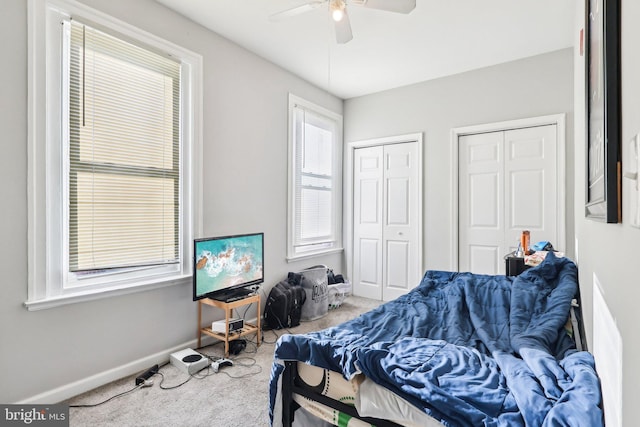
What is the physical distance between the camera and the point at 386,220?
4.60 meters

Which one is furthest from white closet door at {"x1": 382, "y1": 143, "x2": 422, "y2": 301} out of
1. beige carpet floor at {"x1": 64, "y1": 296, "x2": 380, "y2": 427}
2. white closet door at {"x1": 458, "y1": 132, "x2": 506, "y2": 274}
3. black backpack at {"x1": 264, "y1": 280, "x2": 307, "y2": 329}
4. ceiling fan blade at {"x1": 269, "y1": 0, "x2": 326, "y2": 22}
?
ceiling fan blade at {"x1": 269, "y1": 0, "x2": 326, "y2": 22}

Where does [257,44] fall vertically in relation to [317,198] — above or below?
above

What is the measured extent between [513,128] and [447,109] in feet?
2.50

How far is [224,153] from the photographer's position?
3209 millimetres

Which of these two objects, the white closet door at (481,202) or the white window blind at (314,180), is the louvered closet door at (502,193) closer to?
the white closet door at (481,202)

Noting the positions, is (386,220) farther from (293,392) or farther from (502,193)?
(293,392)

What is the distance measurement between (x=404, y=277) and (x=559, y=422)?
11.9ft

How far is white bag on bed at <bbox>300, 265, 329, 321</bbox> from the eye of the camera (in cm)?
373

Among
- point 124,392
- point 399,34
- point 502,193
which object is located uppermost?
point 399,34

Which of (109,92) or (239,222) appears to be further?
(239,222)

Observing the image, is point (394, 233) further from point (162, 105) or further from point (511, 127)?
point (162, 105)

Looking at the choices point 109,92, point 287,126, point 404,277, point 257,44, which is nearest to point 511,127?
point 404,277

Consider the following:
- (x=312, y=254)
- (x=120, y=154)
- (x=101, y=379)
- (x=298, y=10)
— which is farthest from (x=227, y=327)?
(x=298, y=10)

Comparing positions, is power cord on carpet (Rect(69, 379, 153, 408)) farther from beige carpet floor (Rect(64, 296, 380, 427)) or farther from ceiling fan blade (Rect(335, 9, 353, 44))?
ceiling fan blade (Rect(335, 9, 353, 44))
